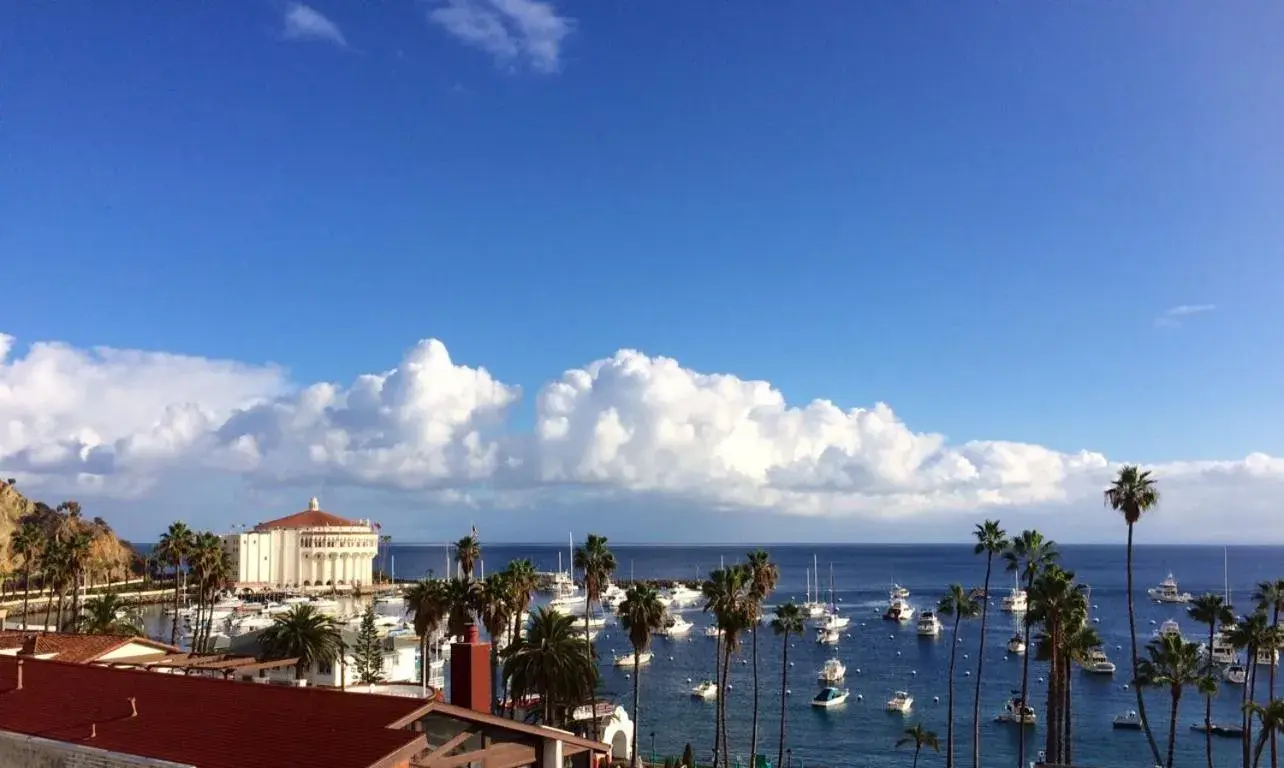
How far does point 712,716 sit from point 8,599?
12605 cm

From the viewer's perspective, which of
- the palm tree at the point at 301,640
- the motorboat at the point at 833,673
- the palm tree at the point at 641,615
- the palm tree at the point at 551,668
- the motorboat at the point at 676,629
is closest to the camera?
the palm tree at the point at 551,668

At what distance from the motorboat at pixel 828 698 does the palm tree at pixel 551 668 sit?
203 feet

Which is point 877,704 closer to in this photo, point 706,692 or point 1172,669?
point 706,692

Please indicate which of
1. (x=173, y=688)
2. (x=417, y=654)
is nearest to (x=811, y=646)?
(x=417, y=654)

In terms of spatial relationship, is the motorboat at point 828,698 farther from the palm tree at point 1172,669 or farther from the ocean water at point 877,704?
the palm tree at point 1172,669

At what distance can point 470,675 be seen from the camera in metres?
25.5

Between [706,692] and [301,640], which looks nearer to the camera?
[301,640]

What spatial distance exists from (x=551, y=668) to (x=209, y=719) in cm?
2547

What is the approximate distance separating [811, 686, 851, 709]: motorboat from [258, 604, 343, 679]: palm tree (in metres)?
62.9

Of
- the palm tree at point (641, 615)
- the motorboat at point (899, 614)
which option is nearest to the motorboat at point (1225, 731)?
the palm tree at point (641, 615)

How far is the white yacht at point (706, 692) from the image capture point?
4094 inches

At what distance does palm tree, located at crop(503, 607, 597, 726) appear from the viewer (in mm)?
45469

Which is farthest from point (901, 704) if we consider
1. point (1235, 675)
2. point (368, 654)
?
point (368, 654)

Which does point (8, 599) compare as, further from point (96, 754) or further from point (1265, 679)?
point (1265, 679)
